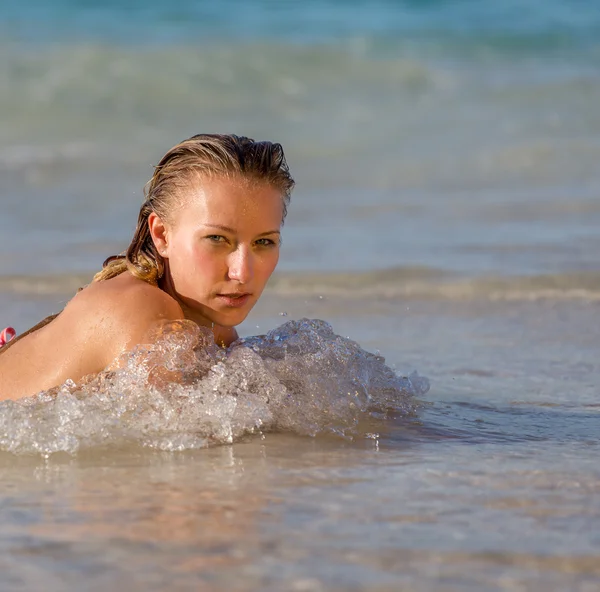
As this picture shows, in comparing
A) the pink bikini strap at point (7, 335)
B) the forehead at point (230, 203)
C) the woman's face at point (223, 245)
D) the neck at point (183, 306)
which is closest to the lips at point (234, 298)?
the woman's face at point (223, 245)

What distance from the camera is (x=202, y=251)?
3.47 metres

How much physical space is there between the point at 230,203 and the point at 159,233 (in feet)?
1.06

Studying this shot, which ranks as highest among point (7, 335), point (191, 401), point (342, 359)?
point (7, 335)

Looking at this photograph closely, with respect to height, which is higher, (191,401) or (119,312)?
(119,312)

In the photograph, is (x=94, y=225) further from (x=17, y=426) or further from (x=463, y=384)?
(x=17, y=426)

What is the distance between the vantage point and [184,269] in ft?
11.6

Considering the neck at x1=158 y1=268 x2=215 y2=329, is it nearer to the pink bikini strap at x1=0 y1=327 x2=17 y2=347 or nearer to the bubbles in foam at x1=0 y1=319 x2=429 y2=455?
the bubbles in foam at x1=0 y1=319 x2=429 y2=455

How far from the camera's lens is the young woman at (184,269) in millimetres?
3379

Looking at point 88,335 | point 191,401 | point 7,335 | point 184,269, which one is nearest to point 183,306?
point 184,269

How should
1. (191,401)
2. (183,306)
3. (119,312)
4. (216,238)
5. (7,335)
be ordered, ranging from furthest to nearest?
(7,335) < (183,306) < (216,238) < (119,312) < (191,401)

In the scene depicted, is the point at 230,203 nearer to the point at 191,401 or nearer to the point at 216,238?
the point at 216,238

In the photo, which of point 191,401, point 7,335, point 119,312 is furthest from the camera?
point 7,335

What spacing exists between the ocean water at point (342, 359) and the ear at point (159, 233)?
17.8 inches

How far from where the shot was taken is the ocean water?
7.34 feet
